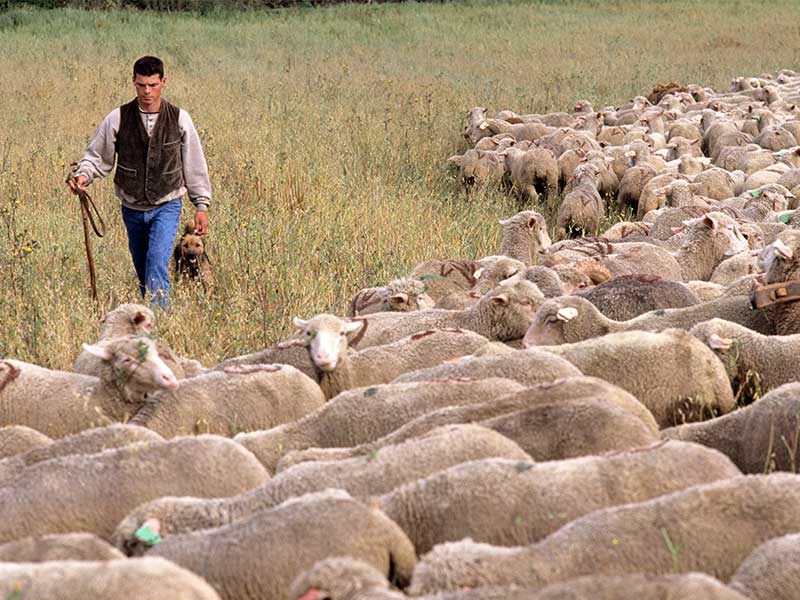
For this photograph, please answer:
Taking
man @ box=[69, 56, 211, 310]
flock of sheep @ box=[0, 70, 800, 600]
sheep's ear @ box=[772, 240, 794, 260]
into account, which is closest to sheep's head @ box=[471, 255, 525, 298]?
flock of sheep @ box=[0, 70, 800, 600]

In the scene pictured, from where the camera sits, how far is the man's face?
883cm

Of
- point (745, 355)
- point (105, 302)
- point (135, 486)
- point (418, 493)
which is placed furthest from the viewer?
point (105, 302)

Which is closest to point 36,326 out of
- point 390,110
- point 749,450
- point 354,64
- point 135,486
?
point 135,486

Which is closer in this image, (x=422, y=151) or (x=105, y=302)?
(x=105, y=302)

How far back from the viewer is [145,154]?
9023mm

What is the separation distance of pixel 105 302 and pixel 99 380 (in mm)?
2941

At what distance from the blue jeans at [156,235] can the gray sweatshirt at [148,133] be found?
8 centimetres

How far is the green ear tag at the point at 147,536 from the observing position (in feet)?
13.5

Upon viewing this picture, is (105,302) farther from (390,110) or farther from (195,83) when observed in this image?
(195,83)

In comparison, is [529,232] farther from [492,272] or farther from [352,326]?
[352,326]

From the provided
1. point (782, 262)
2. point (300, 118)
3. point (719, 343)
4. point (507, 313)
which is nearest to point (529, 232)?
point (507, 313)

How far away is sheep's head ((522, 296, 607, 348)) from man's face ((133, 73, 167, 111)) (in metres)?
3.79

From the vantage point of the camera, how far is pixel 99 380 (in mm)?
6273

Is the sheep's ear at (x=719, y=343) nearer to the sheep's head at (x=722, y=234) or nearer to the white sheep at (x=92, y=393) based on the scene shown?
the white sheep at (x=92, y=393)
